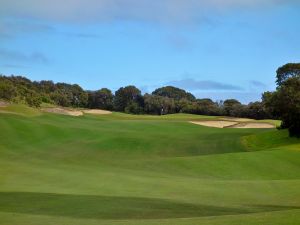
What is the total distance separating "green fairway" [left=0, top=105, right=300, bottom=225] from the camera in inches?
650

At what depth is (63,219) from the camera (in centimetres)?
1548

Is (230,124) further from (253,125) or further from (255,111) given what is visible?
(255,111)

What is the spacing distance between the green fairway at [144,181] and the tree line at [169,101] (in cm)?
409

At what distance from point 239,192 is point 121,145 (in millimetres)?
29983

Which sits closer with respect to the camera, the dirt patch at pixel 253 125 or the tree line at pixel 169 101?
the tree line at pixel 169 101

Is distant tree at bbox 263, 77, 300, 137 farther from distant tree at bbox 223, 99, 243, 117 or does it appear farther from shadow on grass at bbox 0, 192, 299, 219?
distant tree at bbox 223, 99, 243, 117

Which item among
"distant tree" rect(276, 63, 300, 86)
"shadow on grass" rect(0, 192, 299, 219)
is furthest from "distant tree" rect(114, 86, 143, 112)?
"shadow on grass" rect(0, 192, 299, 219)

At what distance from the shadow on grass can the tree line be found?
118 ft

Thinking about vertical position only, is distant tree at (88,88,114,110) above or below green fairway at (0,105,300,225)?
above

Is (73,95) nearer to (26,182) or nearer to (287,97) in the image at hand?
(287,97)

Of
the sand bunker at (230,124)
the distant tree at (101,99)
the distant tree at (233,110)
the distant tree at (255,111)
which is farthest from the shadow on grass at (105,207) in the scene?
the distant tree at (101,99)

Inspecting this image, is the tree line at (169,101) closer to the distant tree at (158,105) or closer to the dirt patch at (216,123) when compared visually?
the distant tree at (158,105)

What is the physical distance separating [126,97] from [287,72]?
125 m

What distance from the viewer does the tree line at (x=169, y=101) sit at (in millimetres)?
53625
